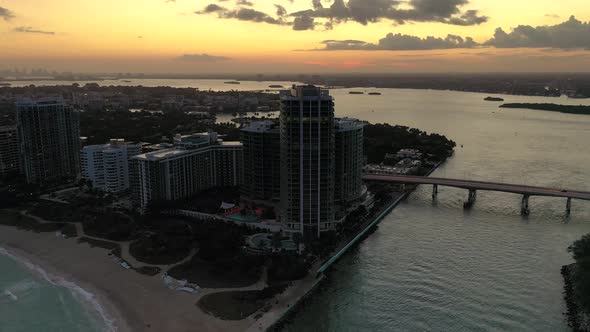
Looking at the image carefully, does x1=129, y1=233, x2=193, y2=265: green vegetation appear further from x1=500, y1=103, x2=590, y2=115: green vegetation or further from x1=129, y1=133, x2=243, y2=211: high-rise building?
x1=500, y1=103, x2=590, y2=115: green vegetation

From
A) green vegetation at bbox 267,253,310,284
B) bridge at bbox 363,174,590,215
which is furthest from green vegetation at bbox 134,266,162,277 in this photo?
bridge at bbox 363,174,590,215

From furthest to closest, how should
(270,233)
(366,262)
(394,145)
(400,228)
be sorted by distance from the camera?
(394,145), (400,228), (270,233), (366,262)

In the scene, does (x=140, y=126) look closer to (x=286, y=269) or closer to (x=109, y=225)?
(x=109, y=225)

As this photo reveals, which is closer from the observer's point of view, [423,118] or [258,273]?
[258,273]

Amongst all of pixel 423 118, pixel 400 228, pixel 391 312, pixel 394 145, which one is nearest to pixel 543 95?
pixel 423 118

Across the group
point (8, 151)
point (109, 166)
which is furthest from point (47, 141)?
point (109, 166)

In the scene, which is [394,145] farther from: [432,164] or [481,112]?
[481,112]
